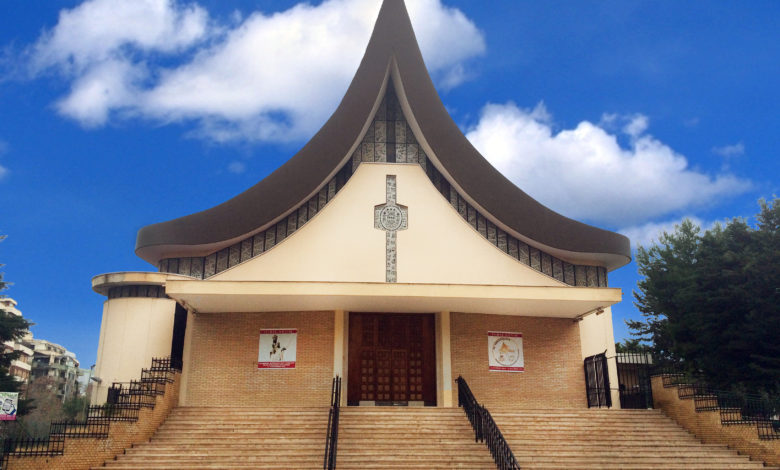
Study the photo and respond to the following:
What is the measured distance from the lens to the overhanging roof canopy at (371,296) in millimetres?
10820

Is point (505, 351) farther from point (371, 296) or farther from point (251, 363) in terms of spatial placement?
point (251, 363)

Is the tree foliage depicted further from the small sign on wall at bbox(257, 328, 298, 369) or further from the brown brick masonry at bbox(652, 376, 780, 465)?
the small sign on wall at bbox(257, 328, 298, 369)

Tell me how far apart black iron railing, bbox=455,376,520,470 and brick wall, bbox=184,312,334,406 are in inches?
116

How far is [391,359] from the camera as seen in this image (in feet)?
41.1

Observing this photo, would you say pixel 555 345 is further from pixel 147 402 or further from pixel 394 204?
pixel 147 402

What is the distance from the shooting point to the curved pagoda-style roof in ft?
41.9

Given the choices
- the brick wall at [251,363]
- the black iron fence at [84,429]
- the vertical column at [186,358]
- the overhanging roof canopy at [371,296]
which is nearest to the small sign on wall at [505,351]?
the overhanging roof canopy at [371,296]

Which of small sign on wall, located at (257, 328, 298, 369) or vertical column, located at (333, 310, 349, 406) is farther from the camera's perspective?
small sign on wall, located at (257, 328, 298, 369)

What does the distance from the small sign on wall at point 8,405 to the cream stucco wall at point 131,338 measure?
4.81 metres

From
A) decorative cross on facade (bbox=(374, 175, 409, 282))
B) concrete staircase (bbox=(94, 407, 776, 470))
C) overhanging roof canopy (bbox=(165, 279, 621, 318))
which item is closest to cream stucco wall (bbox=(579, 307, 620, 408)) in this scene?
overhanging roof canopy (bbox=(165, 279, 621, 318))

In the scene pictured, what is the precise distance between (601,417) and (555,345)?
2551mm

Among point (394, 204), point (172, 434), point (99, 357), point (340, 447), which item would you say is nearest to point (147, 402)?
point (172, 434)

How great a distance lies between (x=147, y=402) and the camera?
9609mm

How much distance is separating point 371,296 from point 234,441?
335 cm
